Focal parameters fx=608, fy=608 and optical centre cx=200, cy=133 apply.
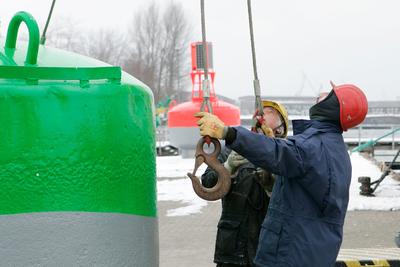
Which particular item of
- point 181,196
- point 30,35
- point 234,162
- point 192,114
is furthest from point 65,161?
point 192,114

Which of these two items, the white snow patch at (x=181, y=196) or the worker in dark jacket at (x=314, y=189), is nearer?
the worker in dark jacket at (x=314, y=189)

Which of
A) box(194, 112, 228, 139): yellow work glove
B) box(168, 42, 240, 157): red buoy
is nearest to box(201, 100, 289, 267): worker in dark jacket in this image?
box(194, 112, 228, 139): yellow work glove

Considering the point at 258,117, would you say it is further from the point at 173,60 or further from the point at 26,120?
the point at 173,60

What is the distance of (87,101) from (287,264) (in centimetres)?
109

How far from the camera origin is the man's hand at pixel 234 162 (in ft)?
10.1

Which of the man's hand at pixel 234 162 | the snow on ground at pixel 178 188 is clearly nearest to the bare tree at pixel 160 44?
the snow on ground at pixel 178 188

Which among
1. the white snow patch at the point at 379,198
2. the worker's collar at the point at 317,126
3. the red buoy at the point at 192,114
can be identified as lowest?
the white snow patch at the point at 379,198

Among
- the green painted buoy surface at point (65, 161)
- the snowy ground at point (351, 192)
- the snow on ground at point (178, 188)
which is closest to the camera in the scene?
the green painted buoy surface at point (65, 161)

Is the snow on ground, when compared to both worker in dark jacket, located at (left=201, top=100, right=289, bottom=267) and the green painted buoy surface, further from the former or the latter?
the green painted buoy surface

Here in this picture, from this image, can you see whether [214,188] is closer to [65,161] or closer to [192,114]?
[65,161]

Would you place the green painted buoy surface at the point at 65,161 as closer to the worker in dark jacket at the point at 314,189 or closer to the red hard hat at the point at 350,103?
the worker in dark jacket at the point at 314,189

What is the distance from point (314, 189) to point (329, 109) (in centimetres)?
36

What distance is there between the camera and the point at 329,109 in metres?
2.56

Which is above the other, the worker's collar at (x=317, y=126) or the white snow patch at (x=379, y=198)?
the worker's collar at (x=317, y=126)
